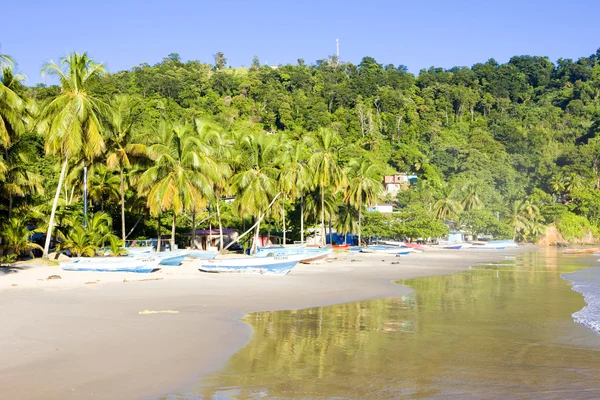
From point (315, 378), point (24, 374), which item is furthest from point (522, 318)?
point (24, 374)

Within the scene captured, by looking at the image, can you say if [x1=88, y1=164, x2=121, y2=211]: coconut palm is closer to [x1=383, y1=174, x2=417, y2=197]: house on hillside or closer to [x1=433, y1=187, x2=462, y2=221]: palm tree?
[x1=433, y1=187, x2=462, y2=221]: palm tree

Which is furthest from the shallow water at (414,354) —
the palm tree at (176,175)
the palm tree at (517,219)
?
the palm tree at (517,219)

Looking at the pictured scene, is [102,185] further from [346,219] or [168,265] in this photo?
[346,219]

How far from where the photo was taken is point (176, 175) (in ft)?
111

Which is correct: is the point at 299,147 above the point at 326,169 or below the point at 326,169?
above

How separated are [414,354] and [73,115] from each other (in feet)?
66.0

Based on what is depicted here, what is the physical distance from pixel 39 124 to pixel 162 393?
21.9 meters

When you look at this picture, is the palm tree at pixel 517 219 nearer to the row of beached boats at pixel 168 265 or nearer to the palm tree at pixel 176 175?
the palm tree at pixel 176 175

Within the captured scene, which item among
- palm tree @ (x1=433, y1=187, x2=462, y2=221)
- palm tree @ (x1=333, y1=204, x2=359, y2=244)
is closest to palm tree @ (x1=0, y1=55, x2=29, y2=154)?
palm tree @ (x1=333, y1=204, x2=359, y2=244)

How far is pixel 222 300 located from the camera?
1652cm

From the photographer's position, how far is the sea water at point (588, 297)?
13867 millimetres

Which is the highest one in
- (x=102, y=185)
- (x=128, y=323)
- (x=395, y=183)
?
(x=395, y=183)

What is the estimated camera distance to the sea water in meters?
13.9

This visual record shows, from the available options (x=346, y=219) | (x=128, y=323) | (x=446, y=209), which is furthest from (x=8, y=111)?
(x=446, y=209)
